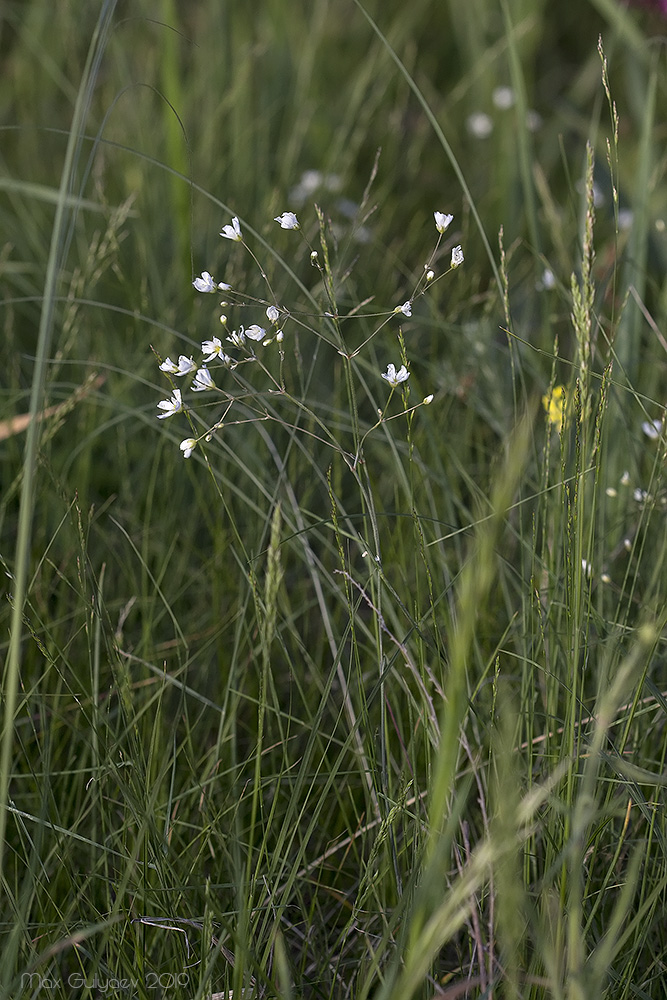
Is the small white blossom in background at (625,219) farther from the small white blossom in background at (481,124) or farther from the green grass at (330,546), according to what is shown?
the small white blossom in background at (481,124)

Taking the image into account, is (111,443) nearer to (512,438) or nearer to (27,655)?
(27,655)

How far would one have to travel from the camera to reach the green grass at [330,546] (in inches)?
26.2

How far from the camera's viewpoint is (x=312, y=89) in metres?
1.98

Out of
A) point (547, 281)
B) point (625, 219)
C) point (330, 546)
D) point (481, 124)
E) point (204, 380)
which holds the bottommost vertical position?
point (330, 546)

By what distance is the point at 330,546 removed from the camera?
87 centimetres

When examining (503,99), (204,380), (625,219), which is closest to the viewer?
(204,380)

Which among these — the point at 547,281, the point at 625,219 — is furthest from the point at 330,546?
the point at 625,219

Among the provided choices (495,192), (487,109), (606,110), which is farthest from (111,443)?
(606,110)

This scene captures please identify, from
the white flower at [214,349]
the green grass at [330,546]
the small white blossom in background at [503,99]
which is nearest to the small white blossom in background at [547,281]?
the green grass at [330,546]

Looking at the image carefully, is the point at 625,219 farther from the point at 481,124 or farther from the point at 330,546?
the point at 330,546

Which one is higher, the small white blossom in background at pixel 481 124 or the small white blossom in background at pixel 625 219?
the small white blossom in background at pixel 481 124

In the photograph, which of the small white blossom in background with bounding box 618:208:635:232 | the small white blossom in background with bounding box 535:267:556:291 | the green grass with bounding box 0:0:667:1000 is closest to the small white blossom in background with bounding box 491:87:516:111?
the green grass with bounding box 0:0:667:1000

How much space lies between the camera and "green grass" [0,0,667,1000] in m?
0.67

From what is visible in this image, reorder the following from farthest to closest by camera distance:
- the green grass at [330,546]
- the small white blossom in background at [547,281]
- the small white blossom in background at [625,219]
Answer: the small white blossom in background at [625,219]
the small white blossom in background at [547,281]
the green grass at [330,546]
